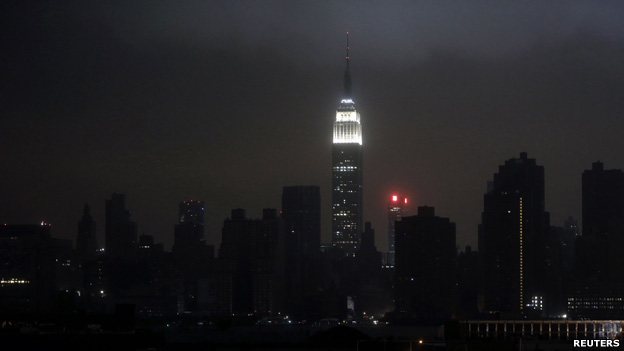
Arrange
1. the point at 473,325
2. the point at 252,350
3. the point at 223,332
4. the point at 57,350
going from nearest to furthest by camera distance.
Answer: the point at 57,350, the point at 252,350, the point at 473,325, the point at 223,332

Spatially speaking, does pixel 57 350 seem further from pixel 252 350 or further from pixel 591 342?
pixel 591 342

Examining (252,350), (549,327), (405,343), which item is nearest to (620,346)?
A: (405,343)

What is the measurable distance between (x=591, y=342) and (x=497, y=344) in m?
6.95

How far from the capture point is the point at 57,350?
79250 millimetres

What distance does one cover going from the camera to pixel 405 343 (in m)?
72.9

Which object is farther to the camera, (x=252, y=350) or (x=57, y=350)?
(x=252, y=350)

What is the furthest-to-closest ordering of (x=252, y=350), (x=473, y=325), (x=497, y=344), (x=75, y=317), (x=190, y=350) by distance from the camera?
(x=473, y=325) < (x=75, y=317) < (x=190, y=350) < (x=252, y=350) < (x=497, y=344)

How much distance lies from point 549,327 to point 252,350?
1401 inches

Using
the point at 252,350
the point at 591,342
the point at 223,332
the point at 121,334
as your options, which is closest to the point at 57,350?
the point at 121,334

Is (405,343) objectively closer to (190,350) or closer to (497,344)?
(497,344)

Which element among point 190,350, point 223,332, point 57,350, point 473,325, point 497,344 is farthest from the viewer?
point 223,332

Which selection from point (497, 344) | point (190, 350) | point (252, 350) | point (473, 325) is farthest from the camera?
point (473, 325)

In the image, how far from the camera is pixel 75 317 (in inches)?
4286

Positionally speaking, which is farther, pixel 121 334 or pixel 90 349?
pixel 121 334
